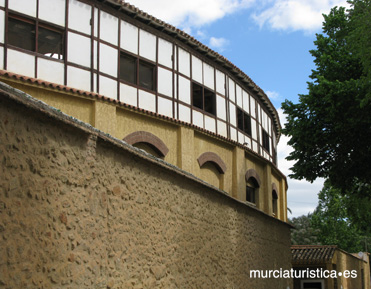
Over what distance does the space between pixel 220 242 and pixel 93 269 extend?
5559mm

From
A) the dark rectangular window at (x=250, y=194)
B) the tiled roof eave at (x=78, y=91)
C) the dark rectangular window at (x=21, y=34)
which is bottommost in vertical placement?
the dark rectangular window at (x=250, y=194)

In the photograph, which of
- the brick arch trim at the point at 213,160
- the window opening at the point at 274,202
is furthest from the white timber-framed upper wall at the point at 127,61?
the window opening at the point at 274,202

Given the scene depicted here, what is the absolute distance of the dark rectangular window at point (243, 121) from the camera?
24361 millimetres

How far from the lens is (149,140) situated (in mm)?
18172

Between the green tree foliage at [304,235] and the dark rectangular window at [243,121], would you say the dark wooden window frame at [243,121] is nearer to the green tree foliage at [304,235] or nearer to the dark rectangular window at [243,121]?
the dark rectangular window at [243,121]

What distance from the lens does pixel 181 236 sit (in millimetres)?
9922

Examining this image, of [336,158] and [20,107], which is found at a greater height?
[336,158]

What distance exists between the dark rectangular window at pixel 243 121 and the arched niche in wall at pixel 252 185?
190 centimetres

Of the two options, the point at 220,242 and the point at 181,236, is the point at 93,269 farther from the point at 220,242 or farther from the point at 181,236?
the point at 220,242

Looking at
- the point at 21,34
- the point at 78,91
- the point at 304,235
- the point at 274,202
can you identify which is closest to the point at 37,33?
the point at 21,34

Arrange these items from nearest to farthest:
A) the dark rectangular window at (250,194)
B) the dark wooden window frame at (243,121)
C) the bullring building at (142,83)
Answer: the bullring building at (142,83), the dark wooden window frame at (243,121), the dark rectangular window at (250,194)

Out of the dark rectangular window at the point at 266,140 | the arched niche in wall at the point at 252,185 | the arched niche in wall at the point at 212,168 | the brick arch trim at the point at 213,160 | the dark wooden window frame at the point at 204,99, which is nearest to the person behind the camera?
the brick arch trim at the point at 213,160

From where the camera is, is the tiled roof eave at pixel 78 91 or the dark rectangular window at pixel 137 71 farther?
the dark rectangular window at pixel 137 71

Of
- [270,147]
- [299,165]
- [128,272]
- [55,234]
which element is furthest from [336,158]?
[55,234]
